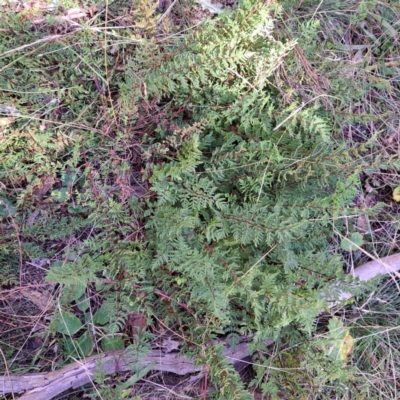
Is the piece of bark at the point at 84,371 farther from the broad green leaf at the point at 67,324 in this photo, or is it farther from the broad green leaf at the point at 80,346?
the broad green leaf at the point at 67,324

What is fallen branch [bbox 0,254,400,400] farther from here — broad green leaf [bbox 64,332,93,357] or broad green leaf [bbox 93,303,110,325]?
broad green leaf [bbox 93,303,110,325]

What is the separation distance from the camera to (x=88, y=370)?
2.63 metres

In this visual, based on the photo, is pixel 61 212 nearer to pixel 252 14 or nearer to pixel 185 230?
pixel 185 230

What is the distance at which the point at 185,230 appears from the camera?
255 cm

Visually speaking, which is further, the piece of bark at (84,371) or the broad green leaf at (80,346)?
the broad green leaf at (80,346)

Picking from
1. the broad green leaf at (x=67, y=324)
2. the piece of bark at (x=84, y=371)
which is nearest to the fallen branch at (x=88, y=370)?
the piece of bark at (x=84, y=371)

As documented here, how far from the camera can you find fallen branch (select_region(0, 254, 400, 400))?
2.55 metres

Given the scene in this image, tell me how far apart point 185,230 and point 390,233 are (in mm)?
1957

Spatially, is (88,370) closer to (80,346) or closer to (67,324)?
(80,346)

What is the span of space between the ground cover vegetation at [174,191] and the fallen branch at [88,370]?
0.29 ft

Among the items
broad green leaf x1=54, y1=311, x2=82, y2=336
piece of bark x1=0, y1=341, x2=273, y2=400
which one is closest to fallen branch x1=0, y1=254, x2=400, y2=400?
piece of bark x1=0, y1=341, x2=273, y2=400

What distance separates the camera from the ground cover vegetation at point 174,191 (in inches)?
97.2

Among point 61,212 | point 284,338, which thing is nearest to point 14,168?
point 61,212

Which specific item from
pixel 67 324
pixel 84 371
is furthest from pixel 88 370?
pixel 67 324
